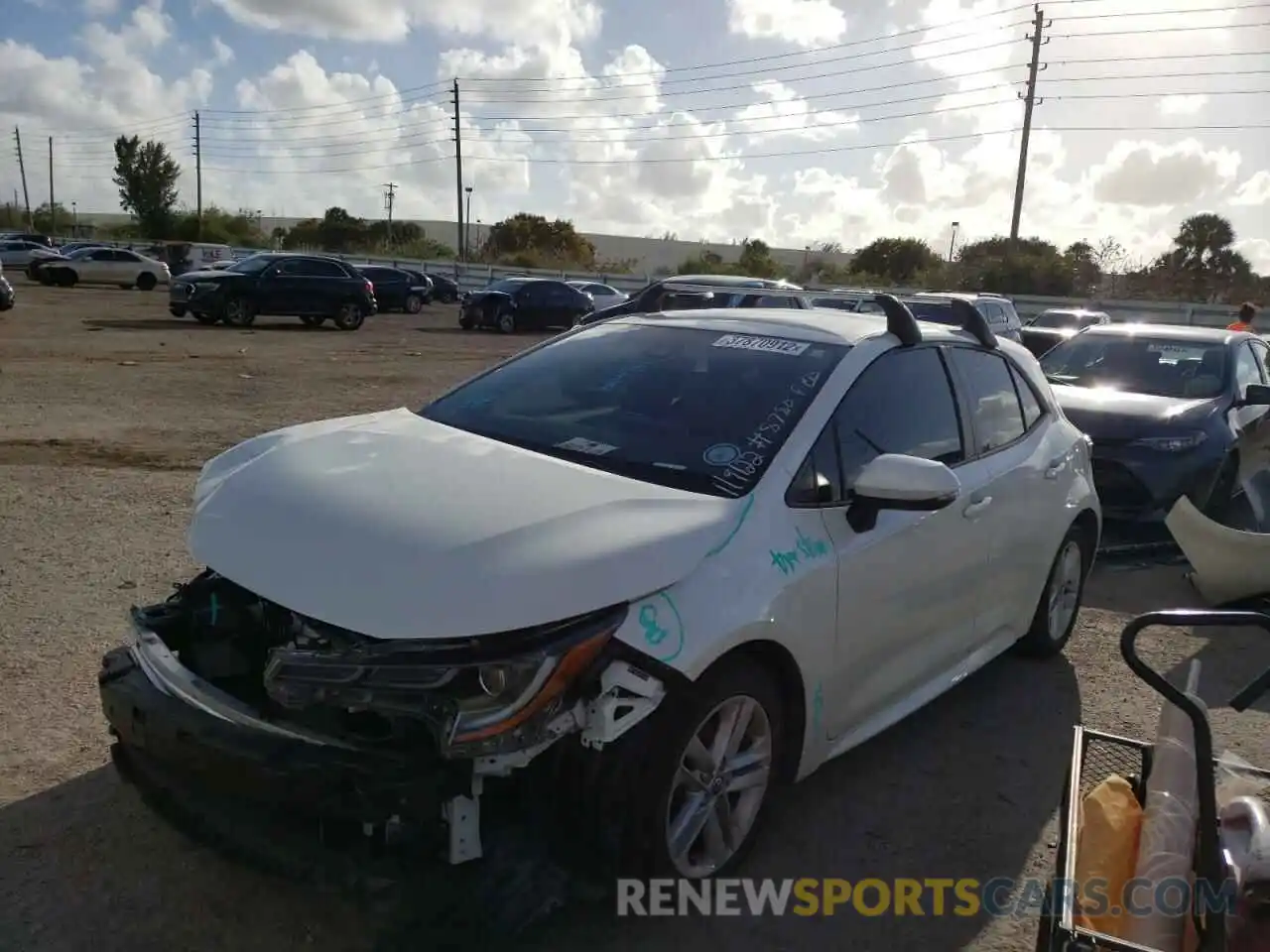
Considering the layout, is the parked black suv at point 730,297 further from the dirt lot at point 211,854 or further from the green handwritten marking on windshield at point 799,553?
the green handwritten marking on windshield at point 799,553

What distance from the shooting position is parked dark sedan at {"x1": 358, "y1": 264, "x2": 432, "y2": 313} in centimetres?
3416

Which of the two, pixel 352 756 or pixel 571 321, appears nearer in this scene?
pixel 352 756

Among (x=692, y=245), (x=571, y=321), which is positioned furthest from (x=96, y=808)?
(x=692, y=245)

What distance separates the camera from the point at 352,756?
8.13ft

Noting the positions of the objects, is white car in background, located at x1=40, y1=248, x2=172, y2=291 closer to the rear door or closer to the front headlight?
the front headlight

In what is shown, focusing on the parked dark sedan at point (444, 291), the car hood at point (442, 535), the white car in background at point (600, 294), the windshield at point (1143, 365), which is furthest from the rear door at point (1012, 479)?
the parked dark sedan at point (444, 291)

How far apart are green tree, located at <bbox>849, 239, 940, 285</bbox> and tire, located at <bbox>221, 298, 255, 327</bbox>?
40.7 m

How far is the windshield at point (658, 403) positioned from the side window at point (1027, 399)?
1.49 m

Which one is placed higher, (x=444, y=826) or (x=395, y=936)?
(x=444, y=826)

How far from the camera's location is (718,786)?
3.01 m

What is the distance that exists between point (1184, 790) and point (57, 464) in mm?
8308

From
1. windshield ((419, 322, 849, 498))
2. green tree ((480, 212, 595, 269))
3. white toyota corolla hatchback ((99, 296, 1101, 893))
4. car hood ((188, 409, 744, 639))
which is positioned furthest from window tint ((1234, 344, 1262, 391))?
green tree ((480, 212, 595, 269))

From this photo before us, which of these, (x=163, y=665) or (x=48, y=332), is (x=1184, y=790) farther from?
(x=48, y=332)

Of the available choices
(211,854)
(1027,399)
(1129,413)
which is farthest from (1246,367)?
(211,854)
